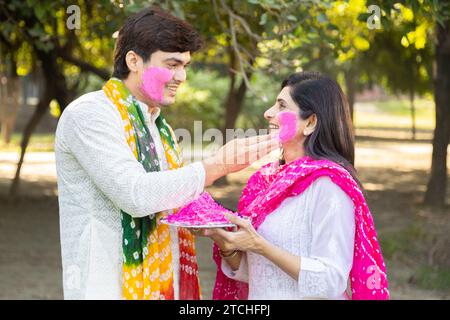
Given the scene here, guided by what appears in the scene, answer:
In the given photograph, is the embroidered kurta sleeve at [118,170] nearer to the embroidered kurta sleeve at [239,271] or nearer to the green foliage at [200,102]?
the embroidered kurta sleeve at [239,271]

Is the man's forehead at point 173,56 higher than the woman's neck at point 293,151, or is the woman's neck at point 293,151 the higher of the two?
the man's forehead at point 173,56

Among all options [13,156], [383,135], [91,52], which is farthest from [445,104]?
[383,135]

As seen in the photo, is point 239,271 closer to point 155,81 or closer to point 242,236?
point 242,236

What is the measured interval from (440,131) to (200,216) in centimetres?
1134

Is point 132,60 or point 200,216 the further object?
point 132,60

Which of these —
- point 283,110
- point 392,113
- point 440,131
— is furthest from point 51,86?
point 392,113

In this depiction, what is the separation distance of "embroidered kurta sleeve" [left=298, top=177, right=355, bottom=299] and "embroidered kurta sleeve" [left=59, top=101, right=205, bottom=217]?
42 centimetres

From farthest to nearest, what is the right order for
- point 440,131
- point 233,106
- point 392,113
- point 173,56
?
1. point 392,113
2. point 233,106
3. point 440,131
4. point 173,56

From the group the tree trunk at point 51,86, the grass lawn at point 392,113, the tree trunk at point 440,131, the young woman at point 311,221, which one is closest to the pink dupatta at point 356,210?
the young woman at point 311,221

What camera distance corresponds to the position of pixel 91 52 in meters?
17.0

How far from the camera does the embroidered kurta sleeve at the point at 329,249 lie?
274cm

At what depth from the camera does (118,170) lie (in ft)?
8.79

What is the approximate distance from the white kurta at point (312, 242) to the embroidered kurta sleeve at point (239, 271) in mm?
114
